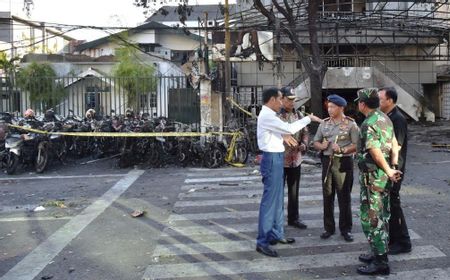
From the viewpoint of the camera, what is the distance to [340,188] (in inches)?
233

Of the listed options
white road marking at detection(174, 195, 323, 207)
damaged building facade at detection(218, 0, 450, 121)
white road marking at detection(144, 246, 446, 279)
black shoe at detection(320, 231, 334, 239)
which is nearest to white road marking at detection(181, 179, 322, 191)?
white road marking at detection(174, 195, 323, 207)

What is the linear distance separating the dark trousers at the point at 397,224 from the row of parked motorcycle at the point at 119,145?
25.7 feet

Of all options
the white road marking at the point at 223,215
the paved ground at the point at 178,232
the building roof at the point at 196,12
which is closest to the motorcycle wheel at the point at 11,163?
the paved ground at the point at 178,232

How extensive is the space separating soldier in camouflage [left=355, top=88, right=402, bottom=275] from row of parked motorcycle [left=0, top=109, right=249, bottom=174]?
843 centimetres

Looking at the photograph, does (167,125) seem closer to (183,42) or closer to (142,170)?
(142,170)

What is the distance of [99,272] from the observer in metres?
5.11

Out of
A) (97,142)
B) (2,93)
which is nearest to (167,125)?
(97,142)

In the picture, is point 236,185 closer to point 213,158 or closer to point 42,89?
point 213,158

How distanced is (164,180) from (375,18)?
63.5ft

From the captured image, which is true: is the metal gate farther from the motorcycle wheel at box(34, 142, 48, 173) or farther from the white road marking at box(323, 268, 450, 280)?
the white road marking at box(323, 268, 450, 280)

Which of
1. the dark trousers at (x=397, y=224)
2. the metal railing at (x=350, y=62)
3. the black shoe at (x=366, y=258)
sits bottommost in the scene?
the black shoe at (x=366, y=258)

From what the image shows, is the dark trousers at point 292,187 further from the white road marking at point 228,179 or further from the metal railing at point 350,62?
the metal railing at point 350,62

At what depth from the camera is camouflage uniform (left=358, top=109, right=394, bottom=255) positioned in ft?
15.2

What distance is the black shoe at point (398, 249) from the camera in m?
5.41
